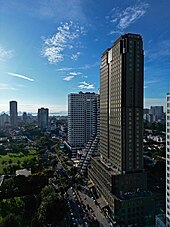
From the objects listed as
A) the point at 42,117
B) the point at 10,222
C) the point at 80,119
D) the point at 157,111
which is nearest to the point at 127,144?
the point at 10,222

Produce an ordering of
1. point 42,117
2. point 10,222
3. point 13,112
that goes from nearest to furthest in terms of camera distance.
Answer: point 10,222 → point 42,117 → point 13,112

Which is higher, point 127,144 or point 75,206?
point 127,144

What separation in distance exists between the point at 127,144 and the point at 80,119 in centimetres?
1911

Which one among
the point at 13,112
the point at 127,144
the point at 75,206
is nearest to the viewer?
the point at 127,144

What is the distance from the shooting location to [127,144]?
13.4 meters

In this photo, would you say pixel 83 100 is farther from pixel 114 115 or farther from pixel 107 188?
pixel 107 188

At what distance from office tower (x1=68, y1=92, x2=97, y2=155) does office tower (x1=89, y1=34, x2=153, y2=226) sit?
17.1 m

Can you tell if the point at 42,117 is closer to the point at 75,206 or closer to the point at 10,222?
the point at 75,206

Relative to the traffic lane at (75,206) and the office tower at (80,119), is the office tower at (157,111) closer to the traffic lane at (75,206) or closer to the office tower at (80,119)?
the office tower at (80,119)

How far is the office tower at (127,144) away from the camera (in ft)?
39.6

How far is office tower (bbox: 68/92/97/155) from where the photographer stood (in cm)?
3178

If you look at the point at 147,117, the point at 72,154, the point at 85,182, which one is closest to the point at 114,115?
the point at 85,182

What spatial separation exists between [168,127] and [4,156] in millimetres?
26125

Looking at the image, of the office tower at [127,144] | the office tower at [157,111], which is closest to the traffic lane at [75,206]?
the office tower at [127,144]
